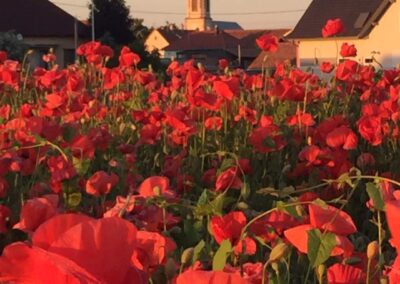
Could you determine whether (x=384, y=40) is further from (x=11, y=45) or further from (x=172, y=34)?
(x=172, y=34)

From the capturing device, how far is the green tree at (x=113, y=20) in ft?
125

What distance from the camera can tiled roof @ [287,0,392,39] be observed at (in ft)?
116

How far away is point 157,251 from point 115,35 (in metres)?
37.1

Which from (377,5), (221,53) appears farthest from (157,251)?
(221,53)

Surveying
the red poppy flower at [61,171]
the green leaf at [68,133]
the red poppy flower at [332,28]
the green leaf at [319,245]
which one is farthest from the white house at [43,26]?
the green leaf at [319,245]

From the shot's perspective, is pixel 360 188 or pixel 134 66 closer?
pixel 360 188

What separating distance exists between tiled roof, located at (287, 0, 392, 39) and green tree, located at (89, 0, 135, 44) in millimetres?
6628

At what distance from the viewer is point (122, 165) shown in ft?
9.43

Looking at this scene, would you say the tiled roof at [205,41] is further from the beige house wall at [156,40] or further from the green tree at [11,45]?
the green tree at [11,45]

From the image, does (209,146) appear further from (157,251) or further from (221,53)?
(221,53)

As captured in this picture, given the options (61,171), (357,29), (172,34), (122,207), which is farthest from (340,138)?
(172,34)

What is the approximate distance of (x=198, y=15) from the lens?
342 feet

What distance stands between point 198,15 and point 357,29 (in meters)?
69.4

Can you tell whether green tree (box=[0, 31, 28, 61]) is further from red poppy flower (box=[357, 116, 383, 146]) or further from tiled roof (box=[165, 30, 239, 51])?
tiled roof (box=[165, 30, 239, 51])
